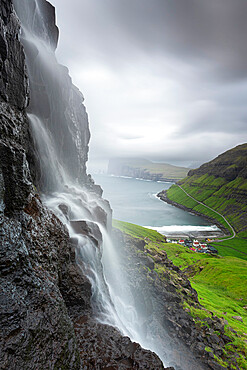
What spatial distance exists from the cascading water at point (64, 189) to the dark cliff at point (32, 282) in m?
2.66

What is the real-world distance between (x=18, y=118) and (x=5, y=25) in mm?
4819

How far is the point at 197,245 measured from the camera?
86.3m

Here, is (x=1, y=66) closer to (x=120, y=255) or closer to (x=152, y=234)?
(x=120, y=255)

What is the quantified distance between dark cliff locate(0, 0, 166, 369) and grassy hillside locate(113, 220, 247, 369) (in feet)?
54.7

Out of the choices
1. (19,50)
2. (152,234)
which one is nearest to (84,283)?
(19,50)

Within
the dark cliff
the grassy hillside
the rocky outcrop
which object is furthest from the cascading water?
the rocky outcrop

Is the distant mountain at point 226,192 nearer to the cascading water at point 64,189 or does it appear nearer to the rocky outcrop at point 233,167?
the rocky outcrop at point 233,167

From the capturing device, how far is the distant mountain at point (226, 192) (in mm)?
132750

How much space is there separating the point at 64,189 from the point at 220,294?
43.4 meters

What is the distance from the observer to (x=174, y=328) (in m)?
21.9

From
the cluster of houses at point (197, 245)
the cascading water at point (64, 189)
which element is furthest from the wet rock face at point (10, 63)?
the cluster of houses at point (197, 245)

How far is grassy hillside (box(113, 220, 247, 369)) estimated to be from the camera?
19844mm

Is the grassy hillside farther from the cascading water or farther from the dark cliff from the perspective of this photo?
the dark cliff

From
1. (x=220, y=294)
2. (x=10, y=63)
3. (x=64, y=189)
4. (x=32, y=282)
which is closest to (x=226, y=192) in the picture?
(x=220, y=294)
